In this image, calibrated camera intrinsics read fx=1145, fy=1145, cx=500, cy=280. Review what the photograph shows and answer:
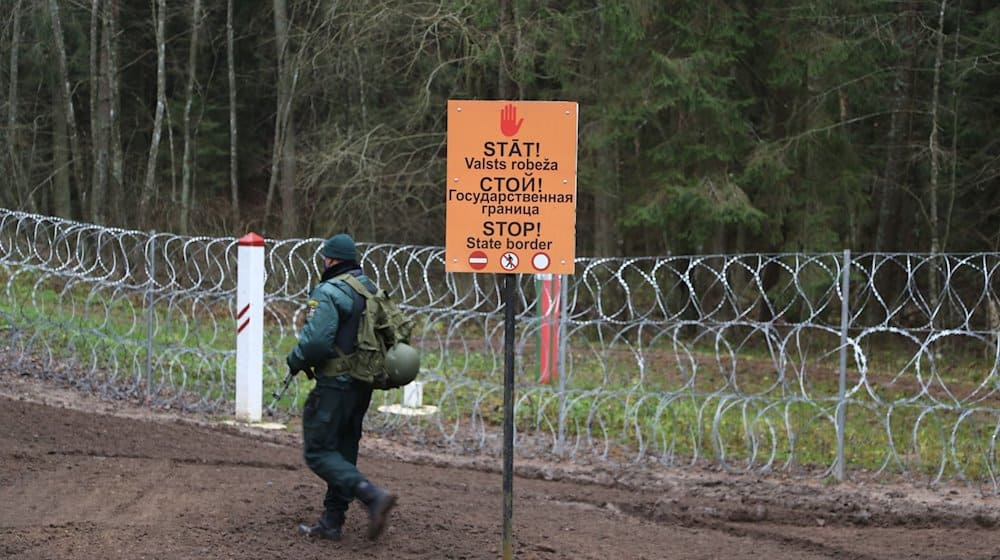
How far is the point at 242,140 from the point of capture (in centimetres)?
3538

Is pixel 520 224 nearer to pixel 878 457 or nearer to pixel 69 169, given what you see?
pixel 878 457

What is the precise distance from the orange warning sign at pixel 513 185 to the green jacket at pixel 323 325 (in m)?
0.94

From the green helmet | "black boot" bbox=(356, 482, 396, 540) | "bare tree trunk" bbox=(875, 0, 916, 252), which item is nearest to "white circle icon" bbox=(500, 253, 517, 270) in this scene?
the green helmet

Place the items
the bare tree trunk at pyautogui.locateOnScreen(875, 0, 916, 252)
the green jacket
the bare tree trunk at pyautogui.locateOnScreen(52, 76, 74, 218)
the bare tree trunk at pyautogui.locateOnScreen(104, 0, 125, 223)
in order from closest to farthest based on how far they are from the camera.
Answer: the green jacket, the bare tree trunk at pyautogui.locateOnScreen(875, 0, 916, 252), the bare tree trunk at pyautogui.locateOnScreen(104, 0, 125, 223), the bare tree trunk at pyautogui.locateOnScreen(52, 76, 74, 218)

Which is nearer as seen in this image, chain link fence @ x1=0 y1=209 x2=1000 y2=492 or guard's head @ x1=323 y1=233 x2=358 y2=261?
guard's head @ x1=323 y1=233 x2=358 y2=261

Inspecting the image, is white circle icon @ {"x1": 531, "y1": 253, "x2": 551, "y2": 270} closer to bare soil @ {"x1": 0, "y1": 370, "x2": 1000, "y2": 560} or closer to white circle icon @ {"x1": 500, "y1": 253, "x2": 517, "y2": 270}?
white circle icon @ {"x1": 500, "y1": 253, "x2": 517, "y2": 270}

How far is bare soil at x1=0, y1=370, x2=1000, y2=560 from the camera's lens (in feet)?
21.5

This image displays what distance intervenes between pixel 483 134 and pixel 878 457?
24.5 ft

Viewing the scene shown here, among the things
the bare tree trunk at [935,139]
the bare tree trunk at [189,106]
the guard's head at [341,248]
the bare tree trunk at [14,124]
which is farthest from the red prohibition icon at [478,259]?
the bare tree trunk at [14,124]

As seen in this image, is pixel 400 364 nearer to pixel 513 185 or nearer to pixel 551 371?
pixel 513 185

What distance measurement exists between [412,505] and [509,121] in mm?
3112

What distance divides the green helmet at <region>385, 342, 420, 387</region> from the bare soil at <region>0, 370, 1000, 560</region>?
0.98m

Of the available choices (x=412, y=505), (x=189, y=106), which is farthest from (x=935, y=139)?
(x=189, y=106)

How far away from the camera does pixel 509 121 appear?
5.71 meters
